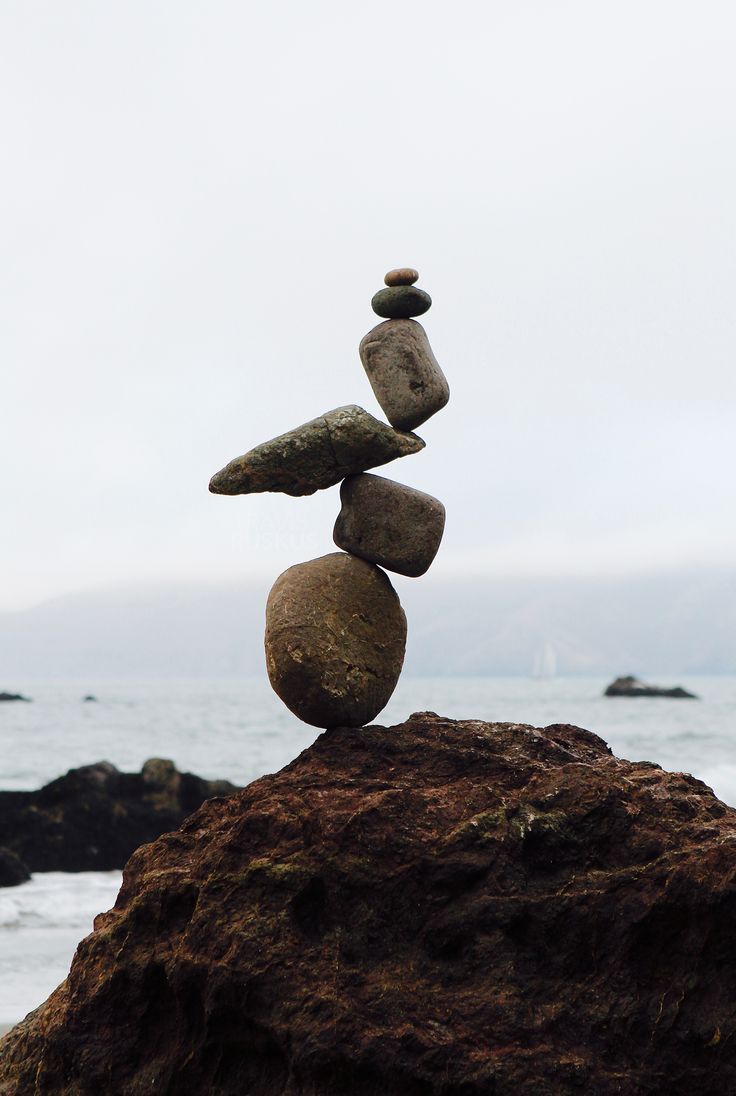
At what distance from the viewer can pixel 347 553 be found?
6711 mm

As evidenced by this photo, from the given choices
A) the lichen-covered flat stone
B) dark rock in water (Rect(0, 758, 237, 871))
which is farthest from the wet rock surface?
the lichen-covered flat stone

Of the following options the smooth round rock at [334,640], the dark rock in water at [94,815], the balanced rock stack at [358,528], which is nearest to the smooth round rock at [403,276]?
the balanced rock stack at [358,528]

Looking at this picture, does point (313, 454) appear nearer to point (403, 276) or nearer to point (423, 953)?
point (403, 276)

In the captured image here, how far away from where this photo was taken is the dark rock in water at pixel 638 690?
55312mm

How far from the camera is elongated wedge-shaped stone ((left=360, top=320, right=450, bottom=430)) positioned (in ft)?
22.0

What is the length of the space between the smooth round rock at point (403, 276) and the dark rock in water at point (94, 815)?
9.51 meters

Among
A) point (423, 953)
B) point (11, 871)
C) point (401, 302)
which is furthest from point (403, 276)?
point (11, 871)

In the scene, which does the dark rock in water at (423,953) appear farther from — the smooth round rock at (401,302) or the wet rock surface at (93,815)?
the wet rock surface at (93,815)

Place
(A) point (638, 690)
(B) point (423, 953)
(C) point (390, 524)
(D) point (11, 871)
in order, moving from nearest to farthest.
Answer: (B) point (423, 953), (C) point (390, 524), (D) point (11, 871), (A) point (638, 690)

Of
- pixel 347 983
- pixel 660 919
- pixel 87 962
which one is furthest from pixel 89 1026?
pixel 660 919

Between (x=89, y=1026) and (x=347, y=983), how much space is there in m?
1.27

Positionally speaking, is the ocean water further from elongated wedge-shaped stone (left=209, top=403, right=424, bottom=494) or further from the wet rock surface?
elongated wedge-shaped stone (left=209, top=403, right=424, bottom=494)

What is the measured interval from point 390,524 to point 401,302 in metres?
1.34

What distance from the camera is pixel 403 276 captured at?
676 centimetres
